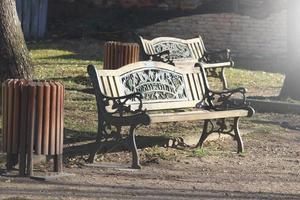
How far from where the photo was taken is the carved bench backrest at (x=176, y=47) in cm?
1340

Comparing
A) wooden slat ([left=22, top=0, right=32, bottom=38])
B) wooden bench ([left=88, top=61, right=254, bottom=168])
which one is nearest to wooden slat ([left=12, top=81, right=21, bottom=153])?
wooden bench ([left=88, top=61, right=254, bottom=168])

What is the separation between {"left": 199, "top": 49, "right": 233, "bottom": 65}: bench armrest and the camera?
14130 mm

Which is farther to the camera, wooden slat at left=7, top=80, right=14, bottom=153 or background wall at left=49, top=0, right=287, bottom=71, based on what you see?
background wall at left=49, top=0, right=287, bottom=71

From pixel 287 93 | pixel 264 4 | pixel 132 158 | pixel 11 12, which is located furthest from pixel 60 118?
pixel 264 4

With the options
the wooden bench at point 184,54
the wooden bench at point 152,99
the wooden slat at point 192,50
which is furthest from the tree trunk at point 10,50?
the wooden slat at point 192,50

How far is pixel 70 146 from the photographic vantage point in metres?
8.15

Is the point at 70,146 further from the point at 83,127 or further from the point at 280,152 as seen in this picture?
the point at 280,152

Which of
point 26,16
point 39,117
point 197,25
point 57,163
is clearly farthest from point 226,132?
point 26,16

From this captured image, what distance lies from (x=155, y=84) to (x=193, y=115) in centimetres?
58

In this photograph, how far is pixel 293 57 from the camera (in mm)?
12406

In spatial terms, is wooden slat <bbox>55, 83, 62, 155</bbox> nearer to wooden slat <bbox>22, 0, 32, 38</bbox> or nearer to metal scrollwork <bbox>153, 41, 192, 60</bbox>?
metal scrollwork <bbox>153, 41, 192, 60</bbox>

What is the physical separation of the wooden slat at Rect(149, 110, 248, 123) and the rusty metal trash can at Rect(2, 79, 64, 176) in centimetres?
108

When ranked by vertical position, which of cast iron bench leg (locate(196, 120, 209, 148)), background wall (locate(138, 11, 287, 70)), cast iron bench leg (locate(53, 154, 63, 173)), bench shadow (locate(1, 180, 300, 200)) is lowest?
bench shadow (locate(1, 180, 300, 200))

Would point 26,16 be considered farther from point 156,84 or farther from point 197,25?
point 156,84
